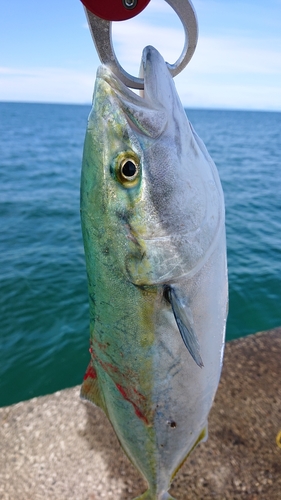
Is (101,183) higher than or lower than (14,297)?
higher

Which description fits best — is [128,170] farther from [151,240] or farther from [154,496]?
[154,496]

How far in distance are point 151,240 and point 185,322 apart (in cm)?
30

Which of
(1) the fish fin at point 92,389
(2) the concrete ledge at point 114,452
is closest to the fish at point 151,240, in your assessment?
(1) the fish fin at point 92,389

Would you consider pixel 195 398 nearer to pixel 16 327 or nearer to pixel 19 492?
pixel 19 492

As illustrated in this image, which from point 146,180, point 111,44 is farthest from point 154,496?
point 111,44

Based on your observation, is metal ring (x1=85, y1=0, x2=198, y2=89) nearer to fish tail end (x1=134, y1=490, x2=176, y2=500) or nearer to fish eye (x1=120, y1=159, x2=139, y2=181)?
fish eye (x1=120, y1=159, x2=139, y2=181)

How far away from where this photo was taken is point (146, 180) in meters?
1.39

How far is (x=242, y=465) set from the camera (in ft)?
9.46

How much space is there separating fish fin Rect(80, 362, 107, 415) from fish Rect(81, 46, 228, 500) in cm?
21

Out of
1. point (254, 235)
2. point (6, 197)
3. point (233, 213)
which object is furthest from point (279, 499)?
point (6, 197)

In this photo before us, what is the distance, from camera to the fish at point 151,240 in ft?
4.48

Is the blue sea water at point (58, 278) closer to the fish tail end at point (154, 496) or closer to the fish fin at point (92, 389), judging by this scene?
the fish tail end at point (154, 496)

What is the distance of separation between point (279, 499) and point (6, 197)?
569 inches

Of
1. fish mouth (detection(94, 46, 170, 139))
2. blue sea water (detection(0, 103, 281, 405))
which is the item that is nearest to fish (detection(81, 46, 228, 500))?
fish mouth (detection(94, 46, 170, 139))
